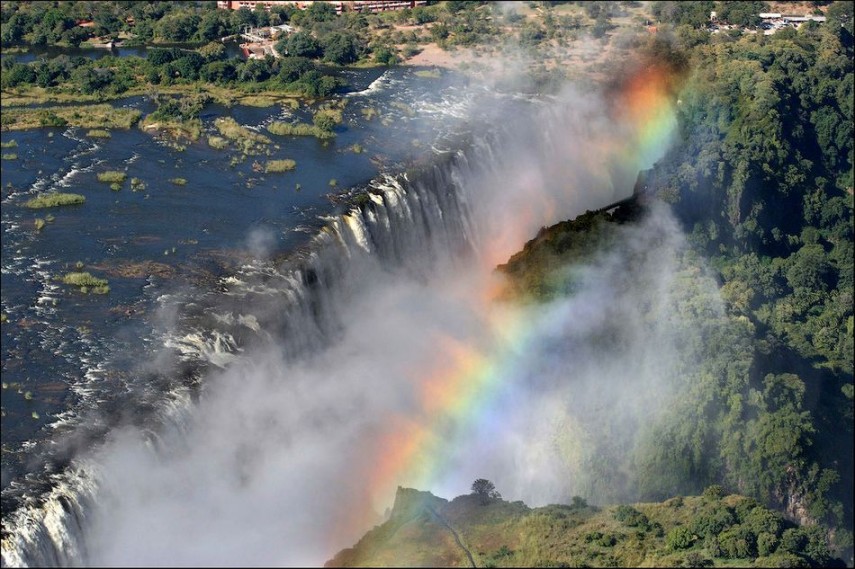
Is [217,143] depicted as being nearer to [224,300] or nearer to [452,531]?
[224,300]

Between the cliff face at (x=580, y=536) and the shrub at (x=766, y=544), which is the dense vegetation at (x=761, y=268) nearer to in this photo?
the cliff face at (x=580, y=536)

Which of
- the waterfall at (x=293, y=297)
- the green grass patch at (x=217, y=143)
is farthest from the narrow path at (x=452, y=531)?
the green grass patch at (x=217, y=143)

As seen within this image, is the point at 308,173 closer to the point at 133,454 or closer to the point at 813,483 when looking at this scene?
the point at 133,454

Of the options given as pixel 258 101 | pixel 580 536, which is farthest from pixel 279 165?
pixel 580 536

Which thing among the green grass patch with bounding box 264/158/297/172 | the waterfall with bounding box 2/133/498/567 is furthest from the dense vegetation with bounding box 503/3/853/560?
the green grass patch with bounding box 264/158/297/172

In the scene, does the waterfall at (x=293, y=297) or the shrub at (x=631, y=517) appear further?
the shrub at (x=631, y=517)

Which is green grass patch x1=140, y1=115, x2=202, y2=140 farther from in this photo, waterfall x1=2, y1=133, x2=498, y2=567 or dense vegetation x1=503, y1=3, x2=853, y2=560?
dense vegetation x1=503, y1=3, x2=853, y2=560

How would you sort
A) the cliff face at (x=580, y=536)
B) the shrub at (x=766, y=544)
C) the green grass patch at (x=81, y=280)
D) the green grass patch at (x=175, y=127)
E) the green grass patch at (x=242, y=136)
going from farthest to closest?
the green grass patch at (x=175, y=127) → the green grass patch at (x=242, y=136) → the green grass patch at (x=81, y=280) → the shrub at (x=766, y=544) → the cliff face at (x=580, y=536)
